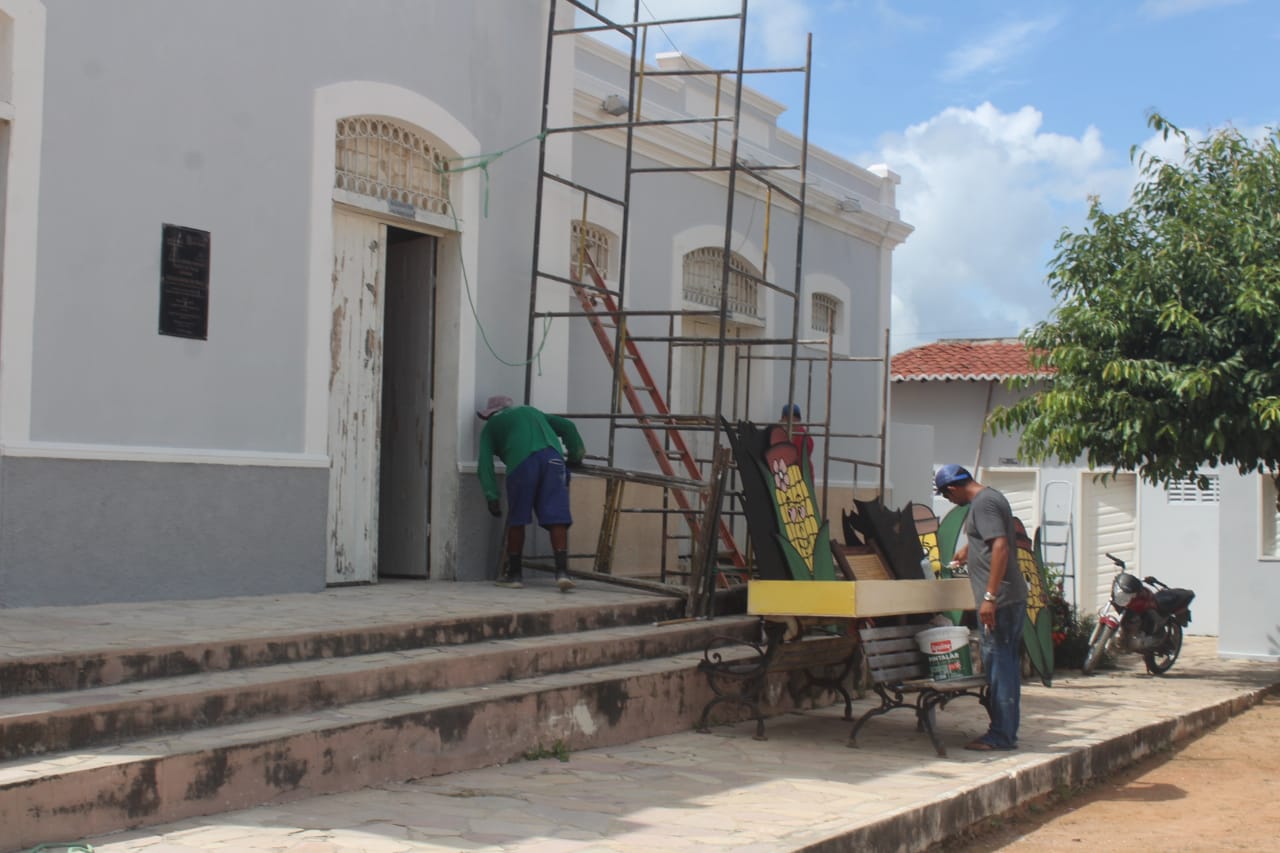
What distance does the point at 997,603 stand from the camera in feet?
25.6

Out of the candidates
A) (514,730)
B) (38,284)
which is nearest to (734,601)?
(514,730)

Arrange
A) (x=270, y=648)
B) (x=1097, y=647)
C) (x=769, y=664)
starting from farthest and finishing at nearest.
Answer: (x=1097, y=647)
(x=769, y=664)
(x=270, y=648)

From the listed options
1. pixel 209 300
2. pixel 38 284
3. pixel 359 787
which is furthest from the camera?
pixel 209 300

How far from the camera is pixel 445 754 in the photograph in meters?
6.33

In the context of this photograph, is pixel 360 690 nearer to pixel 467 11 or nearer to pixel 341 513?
pixel 341 513

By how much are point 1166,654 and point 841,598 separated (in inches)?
293

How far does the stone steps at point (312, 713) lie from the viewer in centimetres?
494

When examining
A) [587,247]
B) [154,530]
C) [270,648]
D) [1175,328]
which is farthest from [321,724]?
[1175,328]

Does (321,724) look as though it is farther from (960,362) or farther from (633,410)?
(960,362)

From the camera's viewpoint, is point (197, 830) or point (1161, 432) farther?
point (1161, 432)

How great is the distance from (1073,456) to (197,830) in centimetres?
907

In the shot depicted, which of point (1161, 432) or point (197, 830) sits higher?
point (1161, 432)

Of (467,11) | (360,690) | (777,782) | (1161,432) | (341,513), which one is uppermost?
(467,11)

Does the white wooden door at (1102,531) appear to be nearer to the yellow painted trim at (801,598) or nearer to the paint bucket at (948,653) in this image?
the paint bucket at (948,653)
